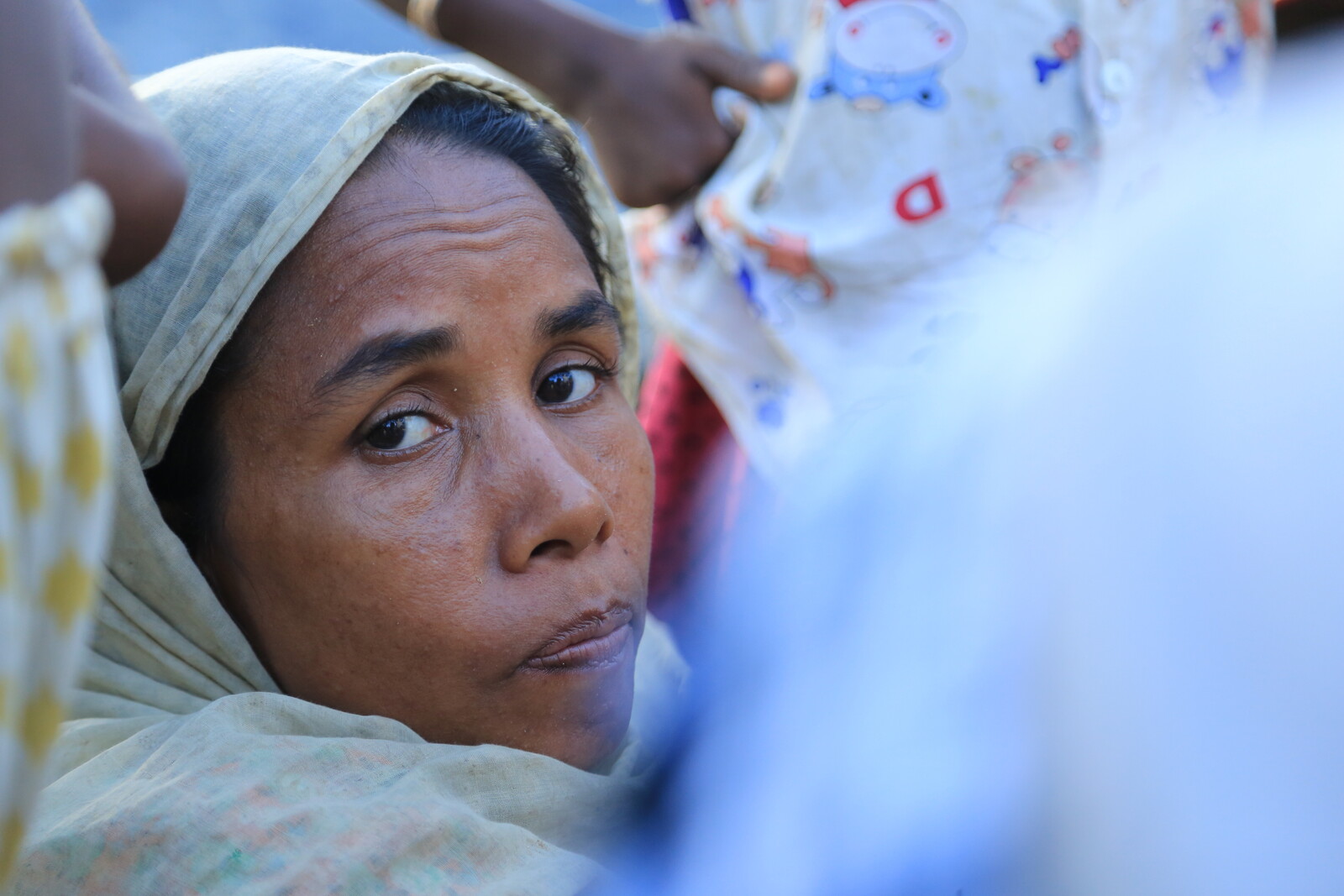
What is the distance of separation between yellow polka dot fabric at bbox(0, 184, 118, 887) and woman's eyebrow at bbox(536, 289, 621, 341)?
0.95 metres

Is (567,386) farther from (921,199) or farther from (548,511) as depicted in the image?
(921,199)

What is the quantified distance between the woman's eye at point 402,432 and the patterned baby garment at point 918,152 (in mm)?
719

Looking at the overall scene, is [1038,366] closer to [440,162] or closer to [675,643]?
[440,162]

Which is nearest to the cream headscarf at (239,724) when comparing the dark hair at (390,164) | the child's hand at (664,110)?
the dark hair at (390,164)

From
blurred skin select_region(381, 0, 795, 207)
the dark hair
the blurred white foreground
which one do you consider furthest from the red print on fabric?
the blurred white foreground

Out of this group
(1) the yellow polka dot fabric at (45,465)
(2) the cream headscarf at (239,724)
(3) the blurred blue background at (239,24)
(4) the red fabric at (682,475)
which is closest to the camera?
(1) the yellow polka dot fabric at (45,465)

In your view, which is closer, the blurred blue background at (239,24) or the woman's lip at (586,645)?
the woman's lip at (586,645)

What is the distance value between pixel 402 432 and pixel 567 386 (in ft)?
0.91

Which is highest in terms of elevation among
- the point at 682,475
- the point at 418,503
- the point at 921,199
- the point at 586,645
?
the point at 921,199

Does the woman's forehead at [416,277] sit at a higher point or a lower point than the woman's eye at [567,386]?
higher

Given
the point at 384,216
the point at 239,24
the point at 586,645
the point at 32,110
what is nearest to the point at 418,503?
the point at 586,645

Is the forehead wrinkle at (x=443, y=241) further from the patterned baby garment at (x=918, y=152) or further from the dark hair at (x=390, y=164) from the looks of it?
the patterned baby garment at (x=918, y=152)

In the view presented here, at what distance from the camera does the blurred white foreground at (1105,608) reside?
0.58 metres

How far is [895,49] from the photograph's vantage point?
6.39 ft
